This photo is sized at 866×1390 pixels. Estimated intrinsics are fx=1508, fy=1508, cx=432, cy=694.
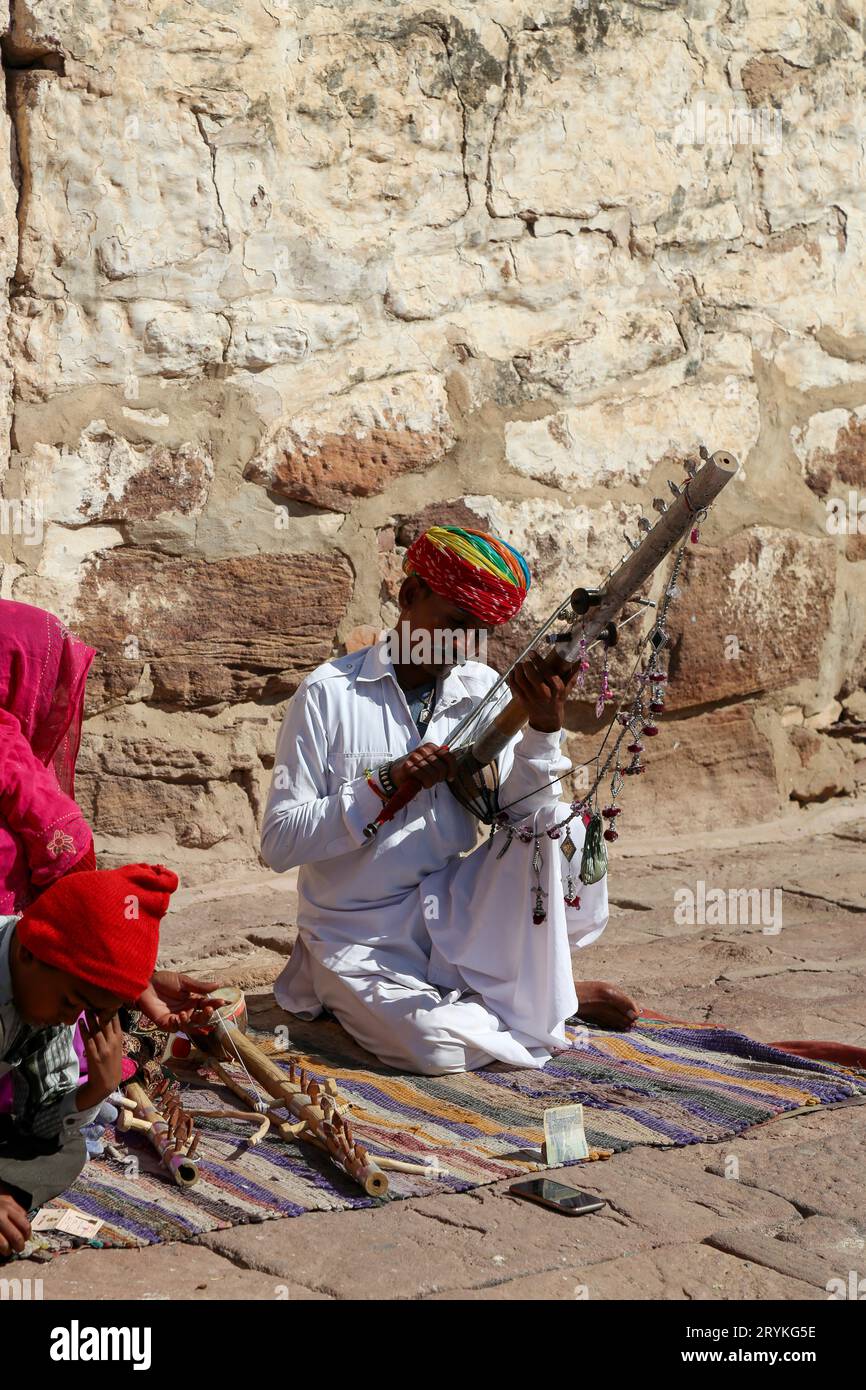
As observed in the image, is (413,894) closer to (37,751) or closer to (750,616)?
(37,751)

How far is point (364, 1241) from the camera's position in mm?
2465

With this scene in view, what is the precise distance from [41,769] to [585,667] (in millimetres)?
1185

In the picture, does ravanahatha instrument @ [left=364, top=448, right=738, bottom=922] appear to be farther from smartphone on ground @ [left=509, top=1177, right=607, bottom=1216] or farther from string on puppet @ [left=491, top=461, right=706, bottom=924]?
smartphone on ground @ [left=509, top=1177, right=607, bottom=1216]

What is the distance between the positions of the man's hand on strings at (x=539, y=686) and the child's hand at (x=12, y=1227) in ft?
Result: 4.73

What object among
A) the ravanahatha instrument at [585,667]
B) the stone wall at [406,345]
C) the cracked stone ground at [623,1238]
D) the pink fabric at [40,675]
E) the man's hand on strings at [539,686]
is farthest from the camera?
the stone wall at [406,345]

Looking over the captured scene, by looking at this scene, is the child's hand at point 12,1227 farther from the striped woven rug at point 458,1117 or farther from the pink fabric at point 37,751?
the pink fabric at point 37,751

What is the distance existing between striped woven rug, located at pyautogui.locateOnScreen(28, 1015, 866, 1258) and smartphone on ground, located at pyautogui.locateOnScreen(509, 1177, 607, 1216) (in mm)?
86

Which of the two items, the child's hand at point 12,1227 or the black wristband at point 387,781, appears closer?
the child's hand at point 12,1227

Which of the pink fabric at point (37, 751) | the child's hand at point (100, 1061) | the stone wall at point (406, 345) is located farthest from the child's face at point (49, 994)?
the stone wall at point (406, 345)

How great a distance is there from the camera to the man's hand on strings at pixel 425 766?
132 inches

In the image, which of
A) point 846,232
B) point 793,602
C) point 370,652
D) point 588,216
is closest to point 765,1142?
point 370,652

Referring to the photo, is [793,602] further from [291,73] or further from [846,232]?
[291,73]

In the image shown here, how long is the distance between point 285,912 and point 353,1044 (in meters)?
0.87

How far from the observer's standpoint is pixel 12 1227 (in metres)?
2.31
